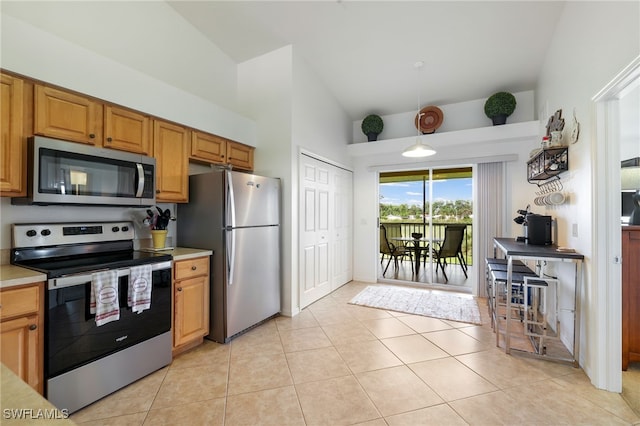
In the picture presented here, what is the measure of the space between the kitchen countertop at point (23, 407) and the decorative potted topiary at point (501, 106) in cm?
488

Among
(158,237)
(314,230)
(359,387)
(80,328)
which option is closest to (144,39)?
(158,237)

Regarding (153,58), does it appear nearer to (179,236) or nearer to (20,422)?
(179,236)

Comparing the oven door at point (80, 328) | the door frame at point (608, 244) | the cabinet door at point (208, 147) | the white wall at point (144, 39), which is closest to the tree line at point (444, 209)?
the door frame at point (608, 244)

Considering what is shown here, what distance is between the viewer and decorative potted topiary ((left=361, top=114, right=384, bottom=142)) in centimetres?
479

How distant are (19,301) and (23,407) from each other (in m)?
1.49

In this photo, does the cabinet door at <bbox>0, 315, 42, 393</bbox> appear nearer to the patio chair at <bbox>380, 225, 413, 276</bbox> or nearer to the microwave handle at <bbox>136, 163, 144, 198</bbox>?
the microwave handle at <bbox>136, 163, 144, 198</bbox>

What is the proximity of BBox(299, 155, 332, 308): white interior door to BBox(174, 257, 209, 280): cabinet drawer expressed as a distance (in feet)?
4.02

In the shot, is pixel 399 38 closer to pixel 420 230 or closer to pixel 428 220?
pixel 428 220

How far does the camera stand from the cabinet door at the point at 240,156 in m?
3.25

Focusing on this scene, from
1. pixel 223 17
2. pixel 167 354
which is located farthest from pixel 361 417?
pixel 223 17

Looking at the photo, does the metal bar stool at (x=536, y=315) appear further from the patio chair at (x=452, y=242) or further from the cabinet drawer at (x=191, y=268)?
the cabinet drawer at (x=191, y=268)

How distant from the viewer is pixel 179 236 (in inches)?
117

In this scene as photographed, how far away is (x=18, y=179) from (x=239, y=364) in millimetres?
2027

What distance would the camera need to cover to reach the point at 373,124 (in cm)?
479
